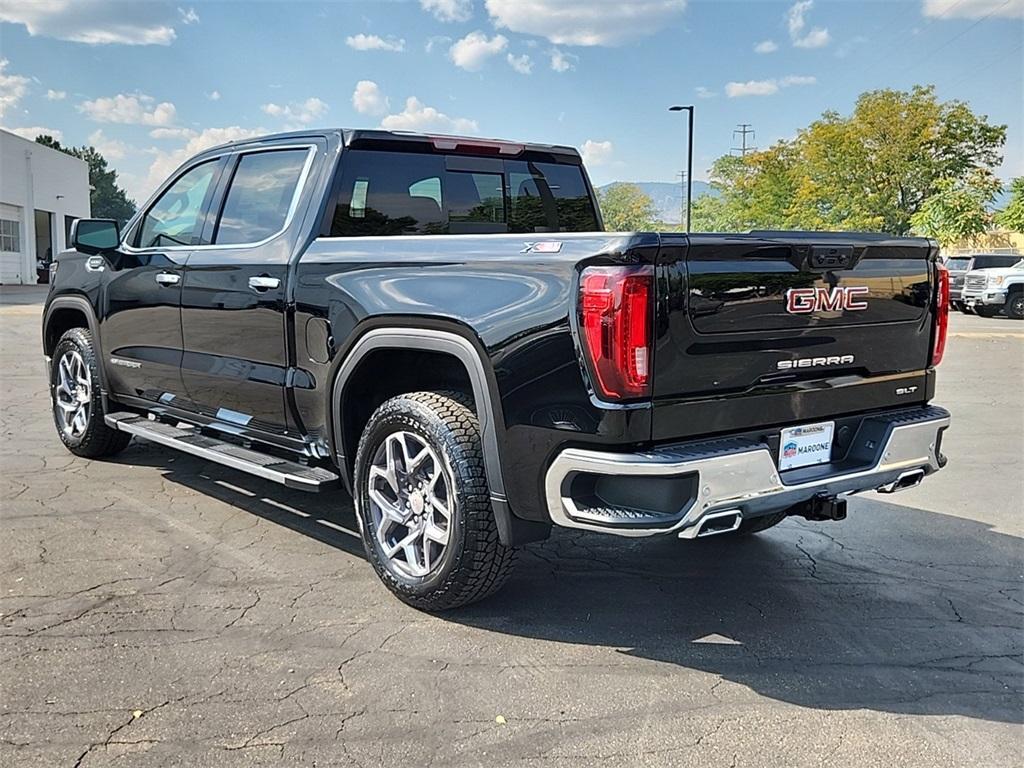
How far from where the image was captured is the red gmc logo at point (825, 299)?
342 centimetres

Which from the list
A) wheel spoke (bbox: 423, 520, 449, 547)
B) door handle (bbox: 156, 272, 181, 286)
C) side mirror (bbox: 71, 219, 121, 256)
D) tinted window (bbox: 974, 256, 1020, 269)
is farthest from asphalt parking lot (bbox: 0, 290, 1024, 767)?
tinted window (bbox: 974, 256, 1020, 269)

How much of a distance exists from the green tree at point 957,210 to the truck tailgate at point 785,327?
43733 mm

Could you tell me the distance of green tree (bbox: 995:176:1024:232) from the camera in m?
44.0

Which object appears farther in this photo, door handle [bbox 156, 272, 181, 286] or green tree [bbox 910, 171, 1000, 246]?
green tree [bbox 910, 171, 1000, 246]

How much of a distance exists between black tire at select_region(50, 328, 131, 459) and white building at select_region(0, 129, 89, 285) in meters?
38.0

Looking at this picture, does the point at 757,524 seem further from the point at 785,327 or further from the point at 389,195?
the point at 389,195

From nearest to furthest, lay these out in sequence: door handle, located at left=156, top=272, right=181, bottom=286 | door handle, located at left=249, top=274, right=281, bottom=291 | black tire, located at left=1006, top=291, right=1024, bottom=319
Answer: door handle, located at left=249, top=274, right=281, bottom=291
door handle, located at left=156, top=272, right=181, bottom=286
black tire, located at left=1006, top=291, right=1024, bottom=319

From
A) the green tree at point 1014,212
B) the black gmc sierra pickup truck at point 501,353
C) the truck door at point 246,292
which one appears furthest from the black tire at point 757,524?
the green tree at point 1014,212

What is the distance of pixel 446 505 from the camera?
373 cm

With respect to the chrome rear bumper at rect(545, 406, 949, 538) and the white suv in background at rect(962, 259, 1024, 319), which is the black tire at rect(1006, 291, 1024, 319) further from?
the chrome rear bumper at rect(545, 406, 949, 538)

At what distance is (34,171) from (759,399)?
48.4m

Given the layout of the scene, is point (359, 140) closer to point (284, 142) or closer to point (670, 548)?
point (284, 142)

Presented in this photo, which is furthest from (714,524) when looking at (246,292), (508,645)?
(246,292)

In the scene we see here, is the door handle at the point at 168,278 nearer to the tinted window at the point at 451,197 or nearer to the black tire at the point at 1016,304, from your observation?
the tinted window at the point at 451,197
